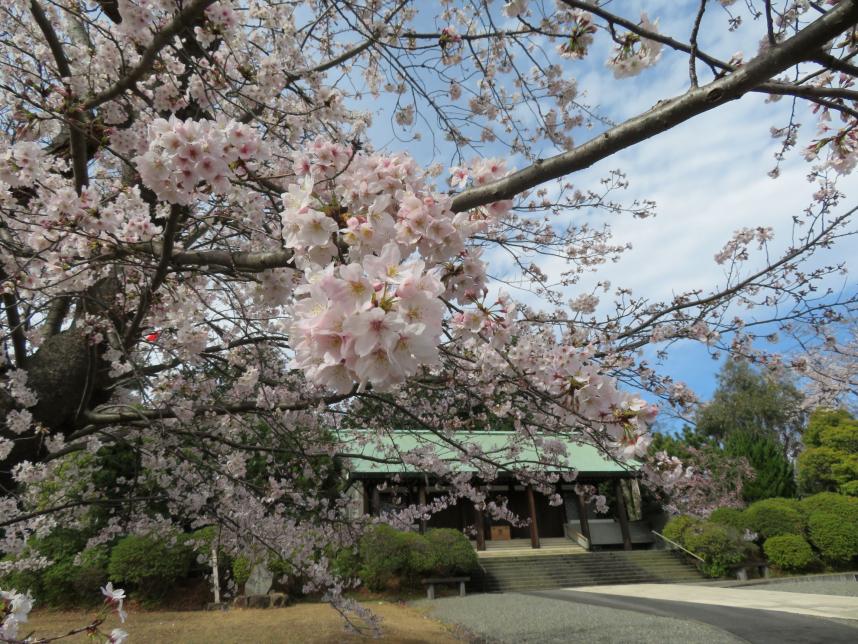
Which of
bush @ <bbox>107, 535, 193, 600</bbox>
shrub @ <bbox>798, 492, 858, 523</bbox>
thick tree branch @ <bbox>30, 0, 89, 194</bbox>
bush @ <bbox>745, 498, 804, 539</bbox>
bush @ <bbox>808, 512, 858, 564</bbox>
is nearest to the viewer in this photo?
thick tree branch @ <bbox>30, 0, 89, 194</bbox>

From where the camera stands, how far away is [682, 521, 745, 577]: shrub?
13.7 m

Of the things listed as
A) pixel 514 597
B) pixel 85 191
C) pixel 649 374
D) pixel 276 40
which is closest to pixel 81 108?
pixel 85 191

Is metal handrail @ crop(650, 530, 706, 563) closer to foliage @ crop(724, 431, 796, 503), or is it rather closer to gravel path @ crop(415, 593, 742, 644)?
foliage @ crop(724, 431, 796, 503)

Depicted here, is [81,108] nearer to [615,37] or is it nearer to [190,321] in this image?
[190,321]

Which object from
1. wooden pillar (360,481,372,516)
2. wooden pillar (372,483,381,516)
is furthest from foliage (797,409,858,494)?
wooden pillar (360,481,372,516)

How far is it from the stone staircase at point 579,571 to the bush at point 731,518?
1.58 meters

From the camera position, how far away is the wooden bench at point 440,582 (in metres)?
12.1

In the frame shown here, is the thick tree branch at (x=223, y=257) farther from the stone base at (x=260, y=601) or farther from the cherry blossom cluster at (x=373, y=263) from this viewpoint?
the stone base at (x=260, y=601)

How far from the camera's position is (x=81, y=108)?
271 cm

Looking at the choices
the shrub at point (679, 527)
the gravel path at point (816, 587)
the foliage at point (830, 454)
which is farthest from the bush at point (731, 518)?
the foliage at point (830, 454)

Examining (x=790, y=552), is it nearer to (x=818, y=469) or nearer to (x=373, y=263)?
(x=818, y=469)

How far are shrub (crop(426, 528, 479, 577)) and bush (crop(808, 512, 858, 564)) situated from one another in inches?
347

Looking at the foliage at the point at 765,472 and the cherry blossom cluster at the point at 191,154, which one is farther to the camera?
the foliage at the point at 765,472

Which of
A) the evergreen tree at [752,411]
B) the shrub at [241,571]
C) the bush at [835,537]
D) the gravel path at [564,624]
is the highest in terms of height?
the evergreen tree at [752,411]
